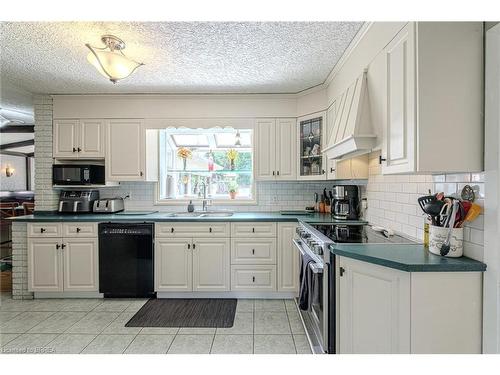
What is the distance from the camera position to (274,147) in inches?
134

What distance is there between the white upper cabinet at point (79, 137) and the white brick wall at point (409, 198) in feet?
10.5

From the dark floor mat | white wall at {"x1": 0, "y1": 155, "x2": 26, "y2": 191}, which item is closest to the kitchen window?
the dark floor mat

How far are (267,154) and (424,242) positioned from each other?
2048 mm

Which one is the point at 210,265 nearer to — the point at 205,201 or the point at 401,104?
the point at 205,201

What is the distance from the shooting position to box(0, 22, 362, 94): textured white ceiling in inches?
79.2

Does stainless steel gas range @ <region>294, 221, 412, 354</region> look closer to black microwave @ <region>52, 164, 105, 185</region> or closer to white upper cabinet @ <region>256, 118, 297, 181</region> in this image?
white upper cabinet @ <region>256, 118, 297, 181</region>

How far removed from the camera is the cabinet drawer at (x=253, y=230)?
10.1ft

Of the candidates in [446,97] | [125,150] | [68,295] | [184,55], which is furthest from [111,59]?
[68,295]

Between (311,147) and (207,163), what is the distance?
1498 mm

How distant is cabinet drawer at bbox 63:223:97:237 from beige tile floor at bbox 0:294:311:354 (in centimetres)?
75

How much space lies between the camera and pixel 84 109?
339 centimetres

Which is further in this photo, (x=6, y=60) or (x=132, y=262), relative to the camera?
(x=132, y=262)

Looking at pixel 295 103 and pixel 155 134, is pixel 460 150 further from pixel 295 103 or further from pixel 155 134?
pixel 155 134
